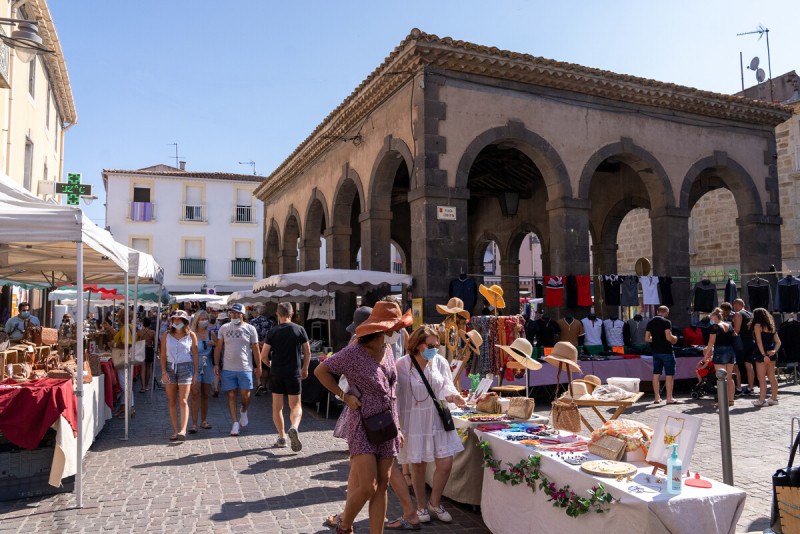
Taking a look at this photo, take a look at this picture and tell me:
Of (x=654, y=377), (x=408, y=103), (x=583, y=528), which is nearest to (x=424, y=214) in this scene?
(x=408, y=103)

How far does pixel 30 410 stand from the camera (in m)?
5.15

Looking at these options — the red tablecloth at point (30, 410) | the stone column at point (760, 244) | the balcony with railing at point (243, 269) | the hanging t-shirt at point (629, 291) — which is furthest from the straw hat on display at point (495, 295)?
the balcony with railing at point (243, 269)

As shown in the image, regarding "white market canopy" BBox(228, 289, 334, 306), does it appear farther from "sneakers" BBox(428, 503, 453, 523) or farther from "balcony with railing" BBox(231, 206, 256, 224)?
"balcony with railing" BBox(231, 206, 256, 224)

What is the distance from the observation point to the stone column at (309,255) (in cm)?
1773

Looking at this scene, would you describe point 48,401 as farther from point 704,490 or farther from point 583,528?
point 704,490

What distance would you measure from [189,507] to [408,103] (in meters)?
8.26

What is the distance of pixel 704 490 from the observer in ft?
10.5

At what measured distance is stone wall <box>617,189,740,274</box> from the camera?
21.6 m

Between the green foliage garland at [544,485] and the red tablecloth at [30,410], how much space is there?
3710mm

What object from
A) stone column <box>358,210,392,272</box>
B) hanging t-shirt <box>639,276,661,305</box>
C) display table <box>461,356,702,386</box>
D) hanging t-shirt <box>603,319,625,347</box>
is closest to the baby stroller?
display table <box>461,356,702,386</box>

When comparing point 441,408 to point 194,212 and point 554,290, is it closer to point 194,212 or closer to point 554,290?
point 554,290

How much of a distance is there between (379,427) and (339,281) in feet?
24.3

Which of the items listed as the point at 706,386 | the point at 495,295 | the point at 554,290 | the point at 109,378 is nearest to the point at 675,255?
the point at 706,386

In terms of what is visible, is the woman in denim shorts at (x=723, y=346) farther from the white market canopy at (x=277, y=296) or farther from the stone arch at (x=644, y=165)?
the white market canopy at (x=277, y=296)
